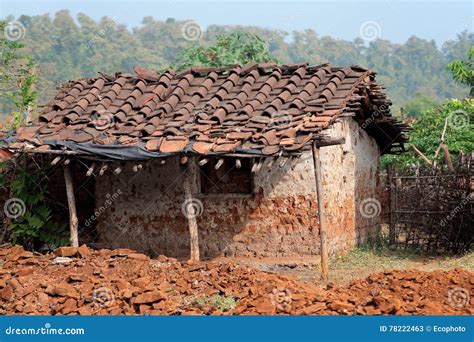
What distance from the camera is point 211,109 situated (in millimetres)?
12641

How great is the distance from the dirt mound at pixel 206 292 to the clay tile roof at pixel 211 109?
2.28 m

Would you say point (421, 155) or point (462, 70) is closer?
point (421, 155)

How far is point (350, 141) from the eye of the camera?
46.0 feet

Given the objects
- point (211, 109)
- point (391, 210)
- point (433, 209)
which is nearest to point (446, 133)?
point (391, 210)

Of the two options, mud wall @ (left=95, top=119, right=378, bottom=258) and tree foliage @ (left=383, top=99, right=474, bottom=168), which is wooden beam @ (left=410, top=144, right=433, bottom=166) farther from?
mud wall @ (left=95, top=119, right=378, bottom=258)

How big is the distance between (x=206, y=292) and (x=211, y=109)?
4.59 metres

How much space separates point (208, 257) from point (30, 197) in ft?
12.4

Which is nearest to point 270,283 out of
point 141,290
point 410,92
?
point 141,290

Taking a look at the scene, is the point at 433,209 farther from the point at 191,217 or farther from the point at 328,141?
the point at 191,217

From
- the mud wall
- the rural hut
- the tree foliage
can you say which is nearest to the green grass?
the rural hut

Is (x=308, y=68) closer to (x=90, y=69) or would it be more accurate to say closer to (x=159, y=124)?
(x=159, y=124)

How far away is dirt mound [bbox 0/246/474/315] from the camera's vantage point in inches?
317

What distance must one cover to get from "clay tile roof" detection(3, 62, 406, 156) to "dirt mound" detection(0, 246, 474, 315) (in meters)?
2.28

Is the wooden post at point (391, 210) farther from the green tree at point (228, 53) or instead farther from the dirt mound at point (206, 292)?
the green tree at point (228, 53)
